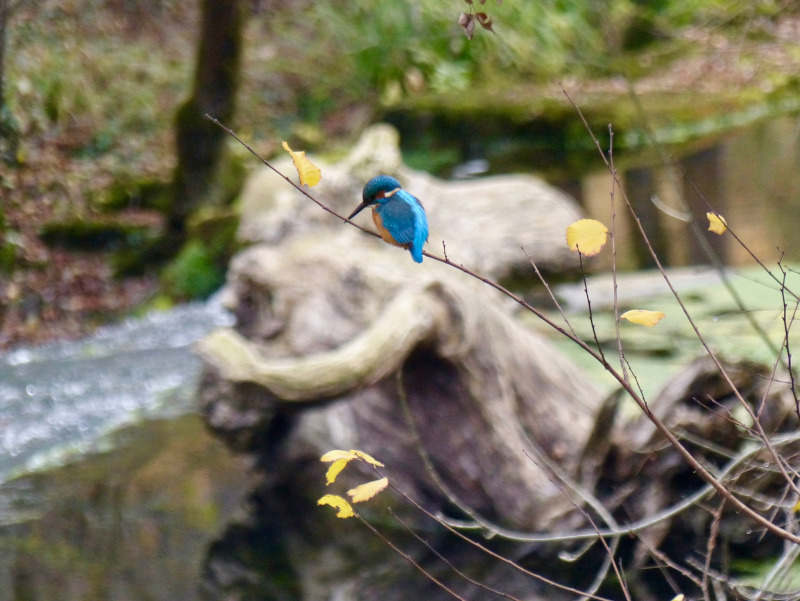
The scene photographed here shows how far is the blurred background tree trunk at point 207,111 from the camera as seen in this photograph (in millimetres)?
7172

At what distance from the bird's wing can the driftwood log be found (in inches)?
34.5

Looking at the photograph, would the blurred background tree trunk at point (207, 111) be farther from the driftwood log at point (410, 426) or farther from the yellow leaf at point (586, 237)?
the yellow leaf at point (586, 237)

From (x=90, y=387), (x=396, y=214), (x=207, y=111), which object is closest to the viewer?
(x=396, y=214)

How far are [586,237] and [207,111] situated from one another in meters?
6.58

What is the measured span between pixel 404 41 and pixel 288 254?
6.40 m

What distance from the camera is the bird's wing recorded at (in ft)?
5.43

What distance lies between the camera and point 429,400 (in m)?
3.28

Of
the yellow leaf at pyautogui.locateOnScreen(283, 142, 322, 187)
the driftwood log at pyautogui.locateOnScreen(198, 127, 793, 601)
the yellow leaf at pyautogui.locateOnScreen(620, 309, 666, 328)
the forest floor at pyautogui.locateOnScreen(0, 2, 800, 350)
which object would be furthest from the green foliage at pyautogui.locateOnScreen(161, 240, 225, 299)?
the yellow leaf at pyautogui.locateOnScreen(620, 309, 666, 328)

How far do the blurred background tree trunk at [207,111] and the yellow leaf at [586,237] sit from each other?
626 centimetres

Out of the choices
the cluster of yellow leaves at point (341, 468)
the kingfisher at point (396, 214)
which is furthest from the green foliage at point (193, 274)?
the cluster of yellow leaves at point (341, 468)

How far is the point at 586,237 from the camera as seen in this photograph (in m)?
1.33

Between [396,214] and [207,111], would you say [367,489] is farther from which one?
[207,111]

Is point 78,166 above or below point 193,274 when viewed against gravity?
above

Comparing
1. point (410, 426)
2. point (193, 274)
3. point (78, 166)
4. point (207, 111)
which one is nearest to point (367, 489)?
point (410, 426)
